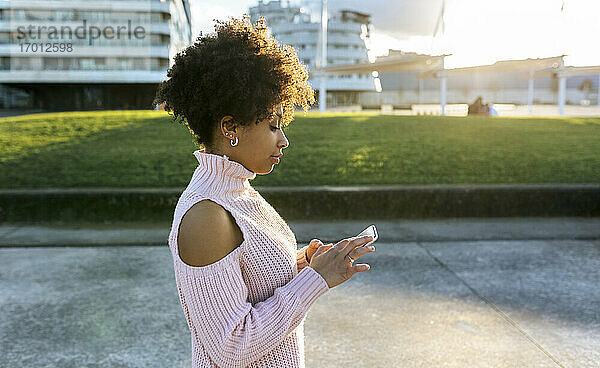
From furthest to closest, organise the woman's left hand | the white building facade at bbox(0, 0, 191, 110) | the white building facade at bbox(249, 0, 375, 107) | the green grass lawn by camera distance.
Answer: the white building facade at bbox(249, 0, 375, 107), the white building facade at bbox(0, 0, 191, 110), the green grass lawn, the woman's left hand

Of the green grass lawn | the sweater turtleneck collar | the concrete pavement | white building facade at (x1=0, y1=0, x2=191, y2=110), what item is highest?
white building facade at (x1=0, y1=0, x2=191, y2=110)

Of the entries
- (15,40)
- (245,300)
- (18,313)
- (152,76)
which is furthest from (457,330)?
(15,40)

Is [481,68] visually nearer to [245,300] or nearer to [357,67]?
[357,67]

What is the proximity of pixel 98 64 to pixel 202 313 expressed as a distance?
207ft

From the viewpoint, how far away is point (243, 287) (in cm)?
154

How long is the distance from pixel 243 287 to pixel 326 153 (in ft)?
30.5

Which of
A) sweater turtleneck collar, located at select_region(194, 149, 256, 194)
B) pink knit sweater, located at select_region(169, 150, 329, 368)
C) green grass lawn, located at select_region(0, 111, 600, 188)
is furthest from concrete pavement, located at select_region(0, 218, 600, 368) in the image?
green grass lawn, located at select_region(0, 111, 600, 188)

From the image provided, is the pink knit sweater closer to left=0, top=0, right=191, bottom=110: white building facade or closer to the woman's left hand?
the woman's left hand

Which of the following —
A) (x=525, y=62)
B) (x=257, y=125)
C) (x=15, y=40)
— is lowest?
(x=257, y=125)

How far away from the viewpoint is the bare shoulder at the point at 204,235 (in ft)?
4.82

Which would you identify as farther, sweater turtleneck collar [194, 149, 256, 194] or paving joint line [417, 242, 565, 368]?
paving joint line [417, 242, 565, 368]

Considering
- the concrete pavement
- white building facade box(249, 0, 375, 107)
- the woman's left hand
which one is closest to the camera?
the woman's left hand

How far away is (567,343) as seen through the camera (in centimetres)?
392

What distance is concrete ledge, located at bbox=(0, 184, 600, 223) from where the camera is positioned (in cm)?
811
